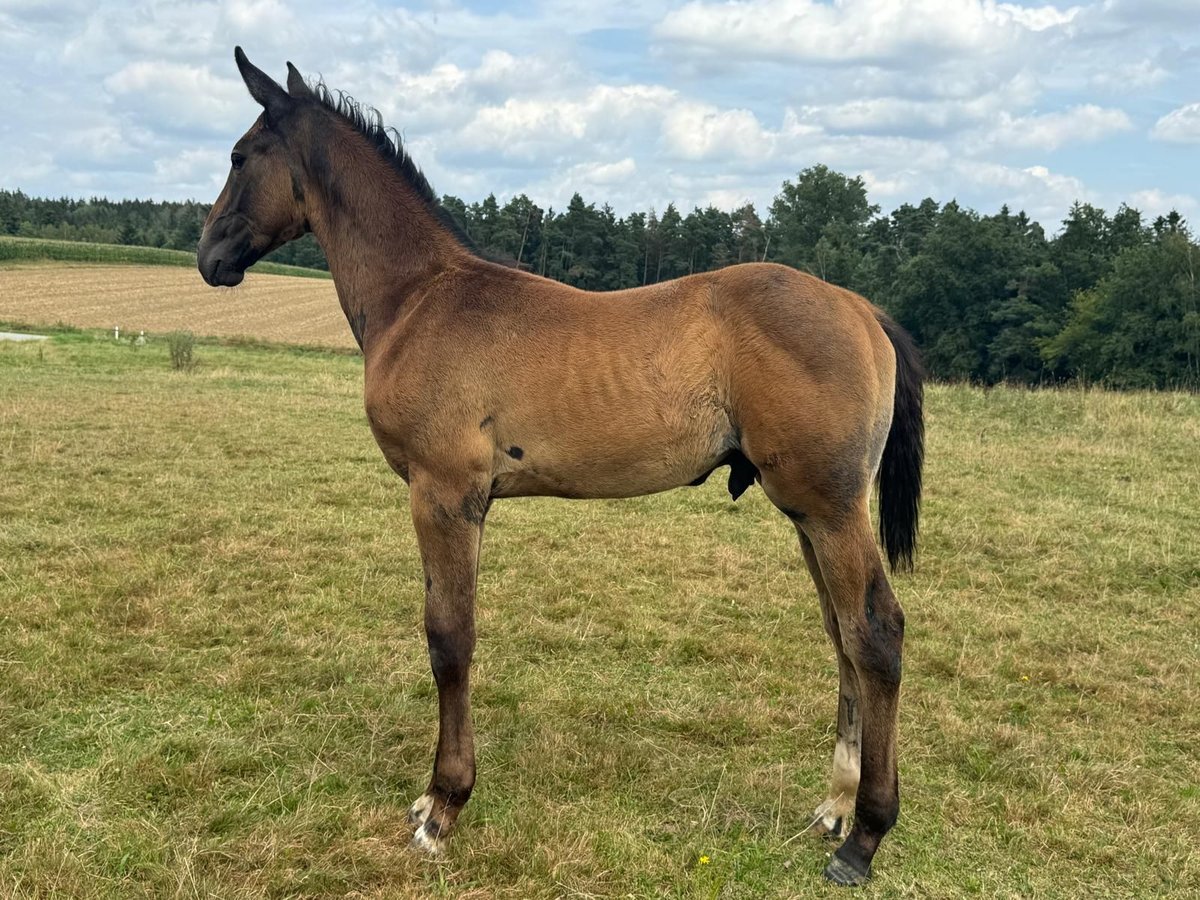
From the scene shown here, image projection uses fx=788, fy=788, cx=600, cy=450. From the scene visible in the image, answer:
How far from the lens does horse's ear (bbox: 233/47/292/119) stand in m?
3.62

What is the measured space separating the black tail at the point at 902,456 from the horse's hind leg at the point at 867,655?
2.12ft

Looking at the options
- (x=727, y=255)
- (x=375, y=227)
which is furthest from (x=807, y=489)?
(x=727, y=255)

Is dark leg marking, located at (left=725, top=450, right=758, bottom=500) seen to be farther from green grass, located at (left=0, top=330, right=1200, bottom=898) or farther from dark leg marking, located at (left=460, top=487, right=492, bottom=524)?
green grass, located at (left=0, top=330, right=1200, bottom=898)

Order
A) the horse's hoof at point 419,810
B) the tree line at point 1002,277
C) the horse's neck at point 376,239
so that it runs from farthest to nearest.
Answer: the tree line at point 1002,277, the horse's neck at point 376,239, the horse's hoof at point 419,810

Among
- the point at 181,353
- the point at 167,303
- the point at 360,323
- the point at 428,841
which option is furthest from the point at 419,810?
the point at 167,303

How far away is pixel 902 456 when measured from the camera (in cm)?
362

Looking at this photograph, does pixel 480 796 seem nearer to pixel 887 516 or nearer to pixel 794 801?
pixel 794 801

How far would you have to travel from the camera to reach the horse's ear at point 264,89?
3.62 metres

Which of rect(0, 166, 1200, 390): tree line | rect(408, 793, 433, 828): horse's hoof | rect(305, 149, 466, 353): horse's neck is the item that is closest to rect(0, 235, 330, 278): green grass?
rect(0, 166, 1200, 390): tree line

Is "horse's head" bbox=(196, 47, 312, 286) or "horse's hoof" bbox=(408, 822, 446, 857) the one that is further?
"horse's head" bbox=(196, 47, 312, 286)

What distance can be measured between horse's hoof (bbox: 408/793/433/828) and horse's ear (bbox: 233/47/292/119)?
3.16 metres

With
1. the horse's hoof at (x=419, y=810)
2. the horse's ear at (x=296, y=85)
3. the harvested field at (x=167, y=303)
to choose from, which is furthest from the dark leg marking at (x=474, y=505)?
the harvested field at (x=167, y=303)

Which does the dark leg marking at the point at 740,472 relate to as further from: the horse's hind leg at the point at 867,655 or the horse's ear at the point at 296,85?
the horse's ear at the point at 296,85

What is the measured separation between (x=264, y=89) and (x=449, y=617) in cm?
257
